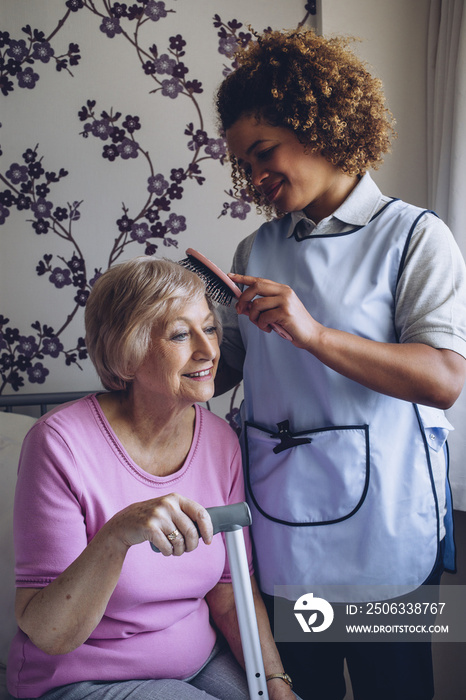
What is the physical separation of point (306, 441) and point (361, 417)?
11 centimetres

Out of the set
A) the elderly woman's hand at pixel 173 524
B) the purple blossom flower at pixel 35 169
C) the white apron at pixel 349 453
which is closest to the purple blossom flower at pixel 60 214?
the purple blossom flower at pixel 35 169

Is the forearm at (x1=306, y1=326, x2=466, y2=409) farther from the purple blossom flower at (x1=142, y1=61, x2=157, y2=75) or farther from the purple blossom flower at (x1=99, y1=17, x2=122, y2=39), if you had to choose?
the purple blossom flower at (x1=99, y1=17, x2=122, y2=39)

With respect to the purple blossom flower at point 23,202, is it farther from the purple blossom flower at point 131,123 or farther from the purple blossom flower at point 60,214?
the purple blossom flower at point 131,123

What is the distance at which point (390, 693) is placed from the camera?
1.11 meters

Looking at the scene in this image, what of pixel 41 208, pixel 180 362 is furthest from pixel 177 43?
pixel 180 362

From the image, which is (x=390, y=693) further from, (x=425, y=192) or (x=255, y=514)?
(x=425, y=192)

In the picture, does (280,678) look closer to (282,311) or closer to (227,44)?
(282,311)

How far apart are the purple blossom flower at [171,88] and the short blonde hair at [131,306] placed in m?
0.76

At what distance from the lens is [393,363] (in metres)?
0.96

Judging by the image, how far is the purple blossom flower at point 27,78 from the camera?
5.45 ft

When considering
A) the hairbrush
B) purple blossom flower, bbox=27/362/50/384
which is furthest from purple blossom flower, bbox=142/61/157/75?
purple blossom flower, bbox=27/362/50/384

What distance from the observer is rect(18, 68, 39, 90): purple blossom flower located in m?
1.66

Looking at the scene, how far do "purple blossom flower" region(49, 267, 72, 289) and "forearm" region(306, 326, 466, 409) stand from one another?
3.21 feet

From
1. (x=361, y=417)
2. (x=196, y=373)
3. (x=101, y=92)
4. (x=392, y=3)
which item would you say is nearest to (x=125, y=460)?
(x=196, y=373)
